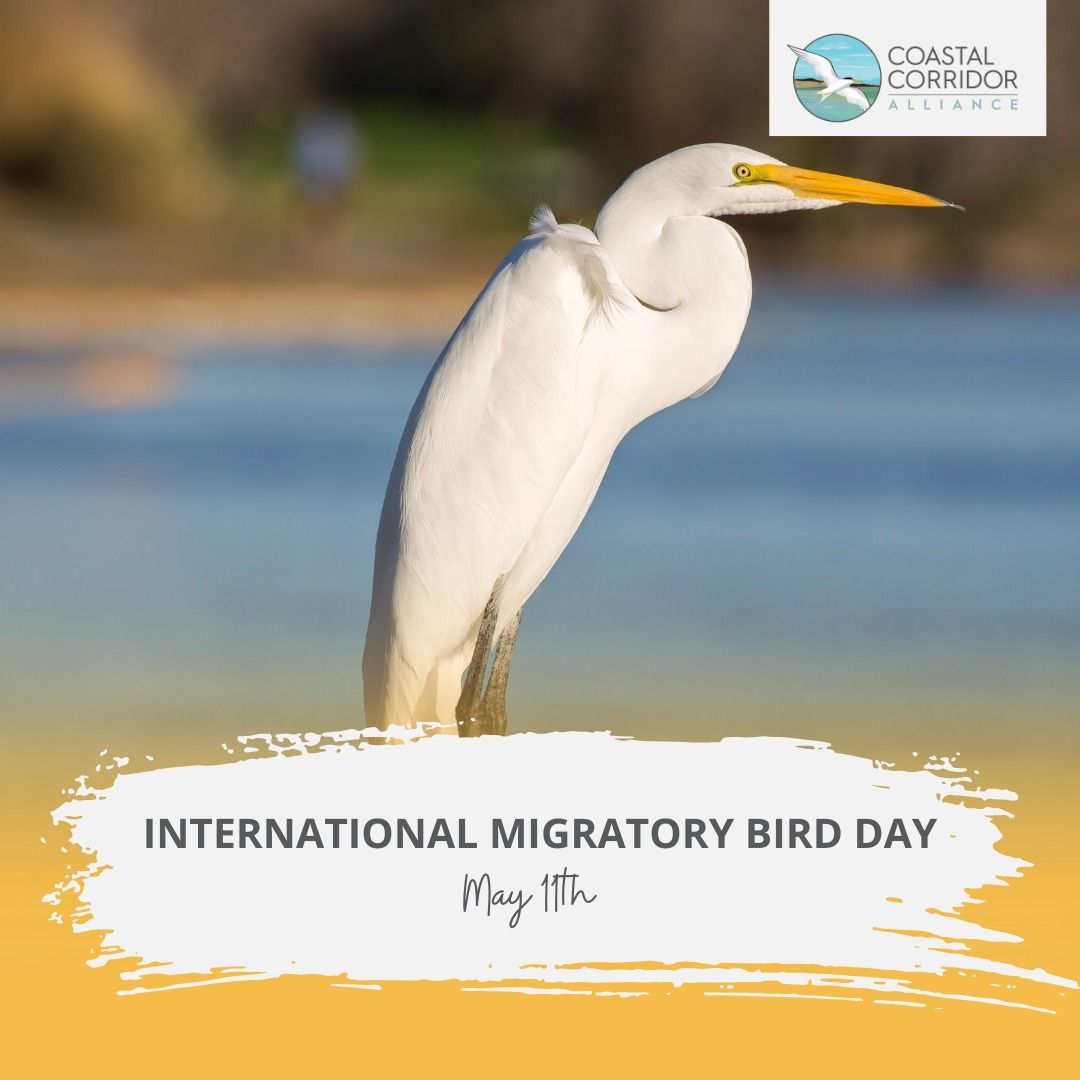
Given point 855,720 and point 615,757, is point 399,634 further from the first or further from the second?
point 855,720

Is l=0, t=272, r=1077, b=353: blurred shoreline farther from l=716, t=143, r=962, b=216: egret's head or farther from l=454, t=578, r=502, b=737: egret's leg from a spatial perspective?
l=716, t=143, r=962, b=216: egret's head

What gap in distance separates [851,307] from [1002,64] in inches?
317

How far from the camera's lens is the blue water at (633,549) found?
428 cm

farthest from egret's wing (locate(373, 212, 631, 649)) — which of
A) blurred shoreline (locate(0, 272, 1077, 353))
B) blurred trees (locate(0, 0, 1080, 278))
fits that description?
blurred trees (locate(0, 0, 1080, 278))

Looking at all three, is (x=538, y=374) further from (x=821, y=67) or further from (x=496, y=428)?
(x=821, y=67)

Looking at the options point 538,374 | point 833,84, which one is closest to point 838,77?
point 833,84

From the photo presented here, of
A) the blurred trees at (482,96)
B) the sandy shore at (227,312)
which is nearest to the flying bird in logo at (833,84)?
the sandy shore at (227,312)

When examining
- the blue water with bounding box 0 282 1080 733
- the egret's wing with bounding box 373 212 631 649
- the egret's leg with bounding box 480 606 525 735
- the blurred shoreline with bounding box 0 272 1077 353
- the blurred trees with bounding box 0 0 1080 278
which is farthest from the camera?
the blurred trees with bounding box 0 0 1080 278

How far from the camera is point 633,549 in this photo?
5777 millimetres

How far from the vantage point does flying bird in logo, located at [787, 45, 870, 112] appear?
4.06 metres

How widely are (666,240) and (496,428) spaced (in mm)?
347

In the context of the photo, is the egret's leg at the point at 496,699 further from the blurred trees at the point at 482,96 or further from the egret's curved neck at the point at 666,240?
the blurred trees at the point at 482,96

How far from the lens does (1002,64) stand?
163 inches

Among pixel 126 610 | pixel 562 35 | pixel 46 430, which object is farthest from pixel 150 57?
pixel 126 610
